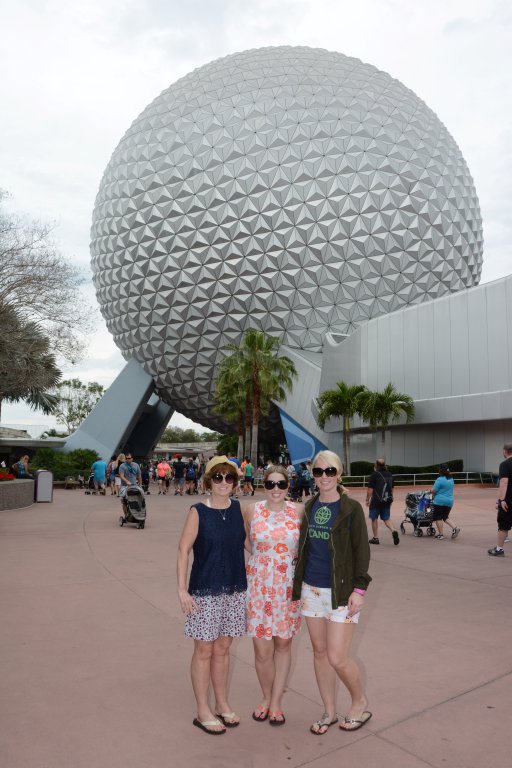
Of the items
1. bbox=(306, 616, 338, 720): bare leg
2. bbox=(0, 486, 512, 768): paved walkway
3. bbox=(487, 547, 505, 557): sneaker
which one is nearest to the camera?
bbox=(0, 486, 512, 768): paved walkway

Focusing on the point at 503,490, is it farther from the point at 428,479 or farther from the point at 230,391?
the point at 230,391

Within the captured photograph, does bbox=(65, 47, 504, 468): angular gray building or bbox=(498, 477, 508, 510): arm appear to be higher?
bbox=(65, 47, 504, 468): angular gray building

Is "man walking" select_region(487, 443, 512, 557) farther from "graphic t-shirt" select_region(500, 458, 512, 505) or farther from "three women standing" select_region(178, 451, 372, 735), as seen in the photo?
"three women standing" select_region(178, 451, 372, 735)

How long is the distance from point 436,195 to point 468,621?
117 ft

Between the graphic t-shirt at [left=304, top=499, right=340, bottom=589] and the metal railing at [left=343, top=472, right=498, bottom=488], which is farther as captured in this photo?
the metal railing at [left=343, top=472, right=498, bottom=488]

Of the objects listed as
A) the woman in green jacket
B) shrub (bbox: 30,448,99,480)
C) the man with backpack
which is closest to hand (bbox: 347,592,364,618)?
the woman in green jacket

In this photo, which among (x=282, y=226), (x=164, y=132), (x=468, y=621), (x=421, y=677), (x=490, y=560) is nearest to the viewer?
(x=421, y=677)

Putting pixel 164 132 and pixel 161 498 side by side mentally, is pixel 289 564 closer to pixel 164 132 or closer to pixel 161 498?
pixel 161 498

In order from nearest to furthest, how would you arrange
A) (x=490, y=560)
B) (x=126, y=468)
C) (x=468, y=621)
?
(x=468, y=621) < (x=490, y=560) < (x=126, y=468)

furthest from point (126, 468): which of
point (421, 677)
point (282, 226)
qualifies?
point (282, 226)

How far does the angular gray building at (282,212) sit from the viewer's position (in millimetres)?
35750

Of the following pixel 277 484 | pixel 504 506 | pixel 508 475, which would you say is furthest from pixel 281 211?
pixel 277 484

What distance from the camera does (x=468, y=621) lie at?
19.1 feet

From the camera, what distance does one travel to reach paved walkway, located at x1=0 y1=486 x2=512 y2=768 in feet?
10.8
